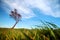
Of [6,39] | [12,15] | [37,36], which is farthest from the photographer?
[12,15]

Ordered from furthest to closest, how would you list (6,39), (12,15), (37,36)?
1. (12,15)
2. (6,39)
3. (37,36)

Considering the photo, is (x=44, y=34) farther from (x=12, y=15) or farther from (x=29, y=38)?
(x=12, y=15)

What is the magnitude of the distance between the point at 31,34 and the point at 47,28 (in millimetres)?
70

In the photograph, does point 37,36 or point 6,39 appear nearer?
point 37,36

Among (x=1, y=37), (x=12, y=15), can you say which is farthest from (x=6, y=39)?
(x=12, y=15)

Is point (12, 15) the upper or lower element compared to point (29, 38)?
upper

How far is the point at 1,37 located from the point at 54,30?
341mm

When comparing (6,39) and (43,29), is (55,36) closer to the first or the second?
(43,29)

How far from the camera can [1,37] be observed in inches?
27.6

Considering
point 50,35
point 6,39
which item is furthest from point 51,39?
point 6,39

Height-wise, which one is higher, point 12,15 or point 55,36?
point 12,15

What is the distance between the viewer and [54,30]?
47cm

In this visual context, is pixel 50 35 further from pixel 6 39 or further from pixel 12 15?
pixel 12 15

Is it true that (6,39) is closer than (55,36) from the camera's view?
No
